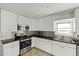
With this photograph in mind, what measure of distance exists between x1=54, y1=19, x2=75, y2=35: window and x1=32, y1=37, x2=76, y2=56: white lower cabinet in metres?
0.66

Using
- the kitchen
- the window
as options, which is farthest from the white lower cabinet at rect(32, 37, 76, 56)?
the window

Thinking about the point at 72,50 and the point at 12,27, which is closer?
the point at 72,50

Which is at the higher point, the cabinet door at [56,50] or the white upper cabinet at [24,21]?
the white upper cabinet at [24,21]

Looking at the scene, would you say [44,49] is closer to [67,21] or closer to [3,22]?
[67,21]

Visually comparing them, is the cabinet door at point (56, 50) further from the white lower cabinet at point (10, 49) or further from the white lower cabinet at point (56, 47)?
the white lower cabinet at point (10, 49)

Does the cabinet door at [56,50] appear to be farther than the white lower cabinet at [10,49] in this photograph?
Yes

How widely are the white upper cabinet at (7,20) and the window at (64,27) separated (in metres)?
1.62

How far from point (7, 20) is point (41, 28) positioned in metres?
1.64

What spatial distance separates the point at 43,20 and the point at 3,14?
5.66 feet

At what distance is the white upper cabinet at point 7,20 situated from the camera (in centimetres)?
201

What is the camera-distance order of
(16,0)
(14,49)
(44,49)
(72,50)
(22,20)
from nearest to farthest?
(16,0) → (72,50) → (14,49) → (44,49) → (22,20)

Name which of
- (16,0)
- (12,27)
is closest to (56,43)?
(12,27)

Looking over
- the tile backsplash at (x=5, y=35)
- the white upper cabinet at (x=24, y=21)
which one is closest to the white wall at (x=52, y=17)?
the white upper cabinet at (x=24, y=21)

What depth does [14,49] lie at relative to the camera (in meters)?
2.00
